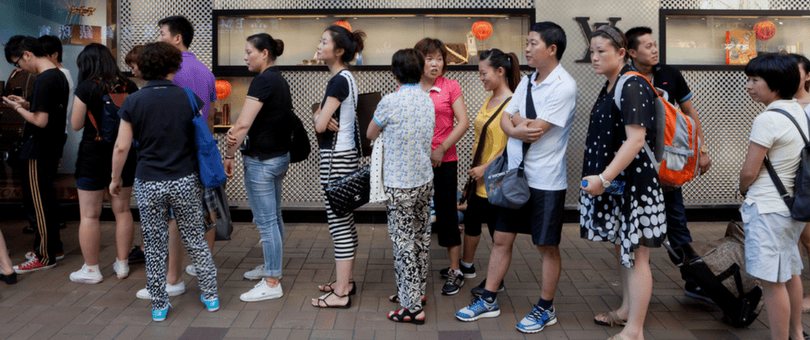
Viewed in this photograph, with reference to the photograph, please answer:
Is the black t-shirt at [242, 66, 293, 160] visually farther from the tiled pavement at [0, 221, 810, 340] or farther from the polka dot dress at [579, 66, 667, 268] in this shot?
the polka dot dress at [579, 66, 667, 268]

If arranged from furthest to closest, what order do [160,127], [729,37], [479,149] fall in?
[729,37] → [479,149] → [160,127]

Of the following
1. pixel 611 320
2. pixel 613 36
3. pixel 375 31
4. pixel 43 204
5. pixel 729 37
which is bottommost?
pixel 611 320

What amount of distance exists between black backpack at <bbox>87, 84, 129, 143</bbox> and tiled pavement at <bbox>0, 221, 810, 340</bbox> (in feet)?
3.71

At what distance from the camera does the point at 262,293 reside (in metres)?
4.53

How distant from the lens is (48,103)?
17.0 ft

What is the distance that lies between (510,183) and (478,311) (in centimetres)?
94

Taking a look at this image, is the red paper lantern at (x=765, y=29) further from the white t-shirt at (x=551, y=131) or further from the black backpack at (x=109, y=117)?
the black backpack at (x=109, y=117)

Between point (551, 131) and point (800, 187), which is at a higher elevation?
point (551, 131)

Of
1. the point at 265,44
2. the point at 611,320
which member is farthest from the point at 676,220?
the point at 265,44

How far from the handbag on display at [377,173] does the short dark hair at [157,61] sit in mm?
1390

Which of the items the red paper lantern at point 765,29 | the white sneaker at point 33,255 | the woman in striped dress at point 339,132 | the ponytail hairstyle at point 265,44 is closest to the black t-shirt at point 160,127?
the ponytail hairstyle at point 265,44

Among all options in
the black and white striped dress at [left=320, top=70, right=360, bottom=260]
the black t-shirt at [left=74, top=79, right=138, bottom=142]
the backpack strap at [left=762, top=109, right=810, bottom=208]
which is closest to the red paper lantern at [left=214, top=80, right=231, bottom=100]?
the black t-shirt at [left=74, top=79, right=138, bottom=142]

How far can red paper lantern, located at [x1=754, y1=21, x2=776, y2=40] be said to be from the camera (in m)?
7.03

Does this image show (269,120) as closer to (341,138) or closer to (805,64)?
(341,138)
